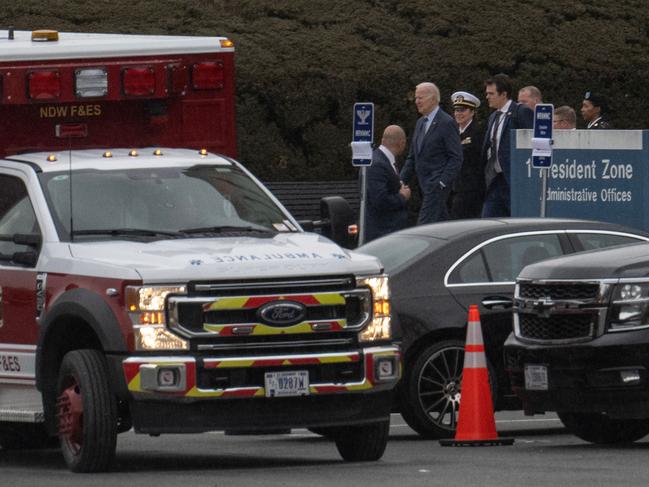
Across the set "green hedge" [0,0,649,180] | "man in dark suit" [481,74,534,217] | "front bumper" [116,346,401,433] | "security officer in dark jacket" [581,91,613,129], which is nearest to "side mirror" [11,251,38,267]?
"front bumper" [116,346,401,433]

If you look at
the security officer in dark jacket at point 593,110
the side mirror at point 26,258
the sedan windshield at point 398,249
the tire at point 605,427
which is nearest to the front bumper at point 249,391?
the side mirror at point 26,258

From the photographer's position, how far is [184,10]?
28.3m

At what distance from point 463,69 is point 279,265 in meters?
15.3

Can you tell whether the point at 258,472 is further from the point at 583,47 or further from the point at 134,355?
the point at 583,47

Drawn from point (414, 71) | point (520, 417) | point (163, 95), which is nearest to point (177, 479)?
point (163, 95)

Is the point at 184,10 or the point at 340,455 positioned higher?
the point at 184,10

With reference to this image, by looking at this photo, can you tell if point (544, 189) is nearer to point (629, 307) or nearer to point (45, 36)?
point (45, 36)

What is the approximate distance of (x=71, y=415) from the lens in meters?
12.3

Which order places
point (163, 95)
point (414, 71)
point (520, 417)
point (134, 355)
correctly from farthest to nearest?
point (414, 71), point (520, 417), point (163, 95), point (134, 355)

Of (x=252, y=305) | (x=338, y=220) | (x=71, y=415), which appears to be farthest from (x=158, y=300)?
(x=338, y=220)

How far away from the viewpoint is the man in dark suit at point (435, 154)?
68.4 feet

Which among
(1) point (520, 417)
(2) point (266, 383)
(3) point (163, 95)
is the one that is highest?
(3) point (163, 95)

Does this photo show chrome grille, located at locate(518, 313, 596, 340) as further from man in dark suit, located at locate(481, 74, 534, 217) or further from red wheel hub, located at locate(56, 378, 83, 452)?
man in dark suit, located at locate(481, 74, 534, 217)

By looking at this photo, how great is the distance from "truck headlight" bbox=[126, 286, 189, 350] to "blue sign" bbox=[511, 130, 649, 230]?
9154mm
